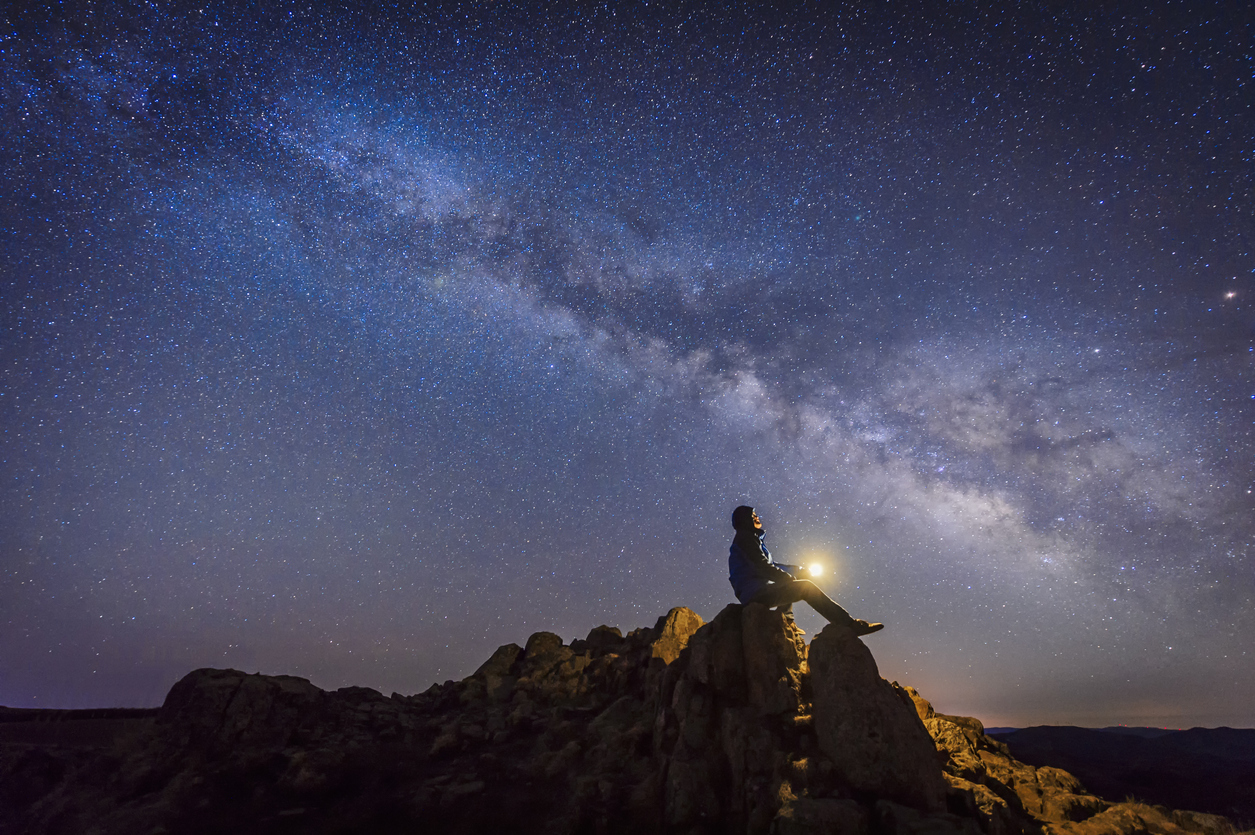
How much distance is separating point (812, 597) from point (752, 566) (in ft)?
6.09

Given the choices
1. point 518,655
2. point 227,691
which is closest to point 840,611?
point 518,655

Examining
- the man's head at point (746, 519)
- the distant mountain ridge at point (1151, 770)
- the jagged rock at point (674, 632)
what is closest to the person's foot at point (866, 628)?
the man's head at point (746, 519)

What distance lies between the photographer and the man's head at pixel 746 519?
1426cm

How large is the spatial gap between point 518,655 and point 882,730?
16852 millimetres

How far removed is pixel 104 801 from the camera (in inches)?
522

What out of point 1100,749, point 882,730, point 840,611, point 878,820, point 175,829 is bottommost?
point 1100,749

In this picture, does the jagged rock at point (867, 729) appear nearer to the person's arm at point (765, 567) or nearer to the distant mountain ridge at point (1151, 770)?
the person's arm at point (765, 567)

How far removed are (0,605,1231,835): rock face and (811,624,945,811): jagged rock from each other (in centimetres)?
4

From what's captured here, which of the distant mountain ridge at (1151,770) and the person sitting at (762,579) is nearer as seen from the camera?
the person sitting at (762,579)

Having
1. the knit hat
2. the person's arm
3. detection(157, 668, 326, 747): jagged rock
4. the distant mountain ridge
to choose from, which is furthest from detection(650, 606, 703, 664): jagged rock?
the distant mountain ridge

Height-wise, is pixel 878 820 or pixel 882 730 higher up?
pixel 882 730

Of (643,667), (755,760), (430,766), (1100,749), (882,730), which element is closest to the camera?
(882,730)

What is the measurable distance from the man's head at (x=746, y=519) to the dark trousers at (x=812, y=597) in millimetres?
1747

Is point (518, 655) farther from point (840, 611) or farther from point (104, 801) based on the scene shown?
point (840, 611)
